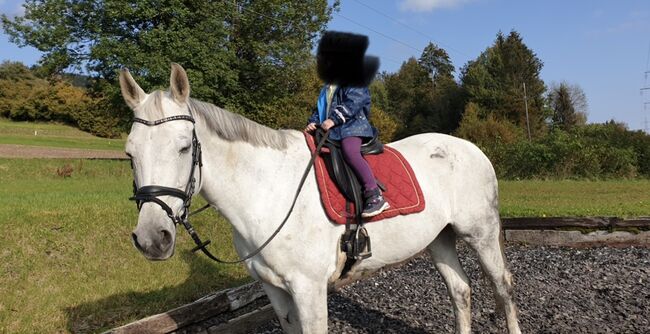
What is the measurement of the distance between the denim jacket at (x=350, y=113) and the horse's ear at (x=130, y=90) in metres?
1.36

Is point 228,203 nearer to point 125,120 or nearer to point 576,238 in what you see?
point 576,238

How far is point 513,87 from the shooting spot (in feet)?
151

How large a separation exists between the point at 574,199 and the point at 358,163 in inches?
500

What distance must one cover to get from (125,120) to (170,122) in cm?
2388

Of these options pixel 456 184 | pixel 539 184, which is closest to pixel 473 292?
pixel 456 184

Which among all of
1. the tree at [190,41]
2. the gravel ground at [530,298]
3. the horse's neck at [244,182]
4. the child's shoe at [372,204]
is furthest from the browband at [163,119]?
the tree at [190,41]

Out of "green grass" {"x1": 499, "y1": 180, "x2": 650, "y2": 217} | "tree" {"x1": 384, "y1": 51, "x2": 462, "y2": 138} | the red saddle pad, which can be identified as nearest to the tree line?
"green grass" {"x1": 499, "y1": 180, "x2": 650, "y2": 217}

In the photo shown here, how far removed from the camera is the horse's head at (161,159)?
8.51 ft

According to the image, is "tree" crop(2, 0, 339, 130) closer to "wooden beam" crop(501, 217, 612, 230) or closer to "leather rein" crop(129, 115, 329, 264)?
"wooden beam" crop(501, 217, 612, 230)

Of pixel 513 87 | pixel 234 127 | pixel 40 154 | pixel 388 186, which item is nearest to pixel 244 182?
pixel 234 127

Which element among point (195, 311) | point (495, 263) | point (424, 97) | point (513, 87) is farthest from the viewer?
point (424, 97)

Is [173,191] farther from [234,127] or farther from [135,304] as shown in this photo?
[135,304]

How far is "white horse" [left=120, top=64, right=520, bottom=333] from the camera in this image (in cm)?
269

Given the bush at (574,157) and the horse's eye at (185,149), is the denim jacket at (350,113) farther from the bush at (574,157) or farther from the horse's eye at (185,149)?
the bush at (574,157)
